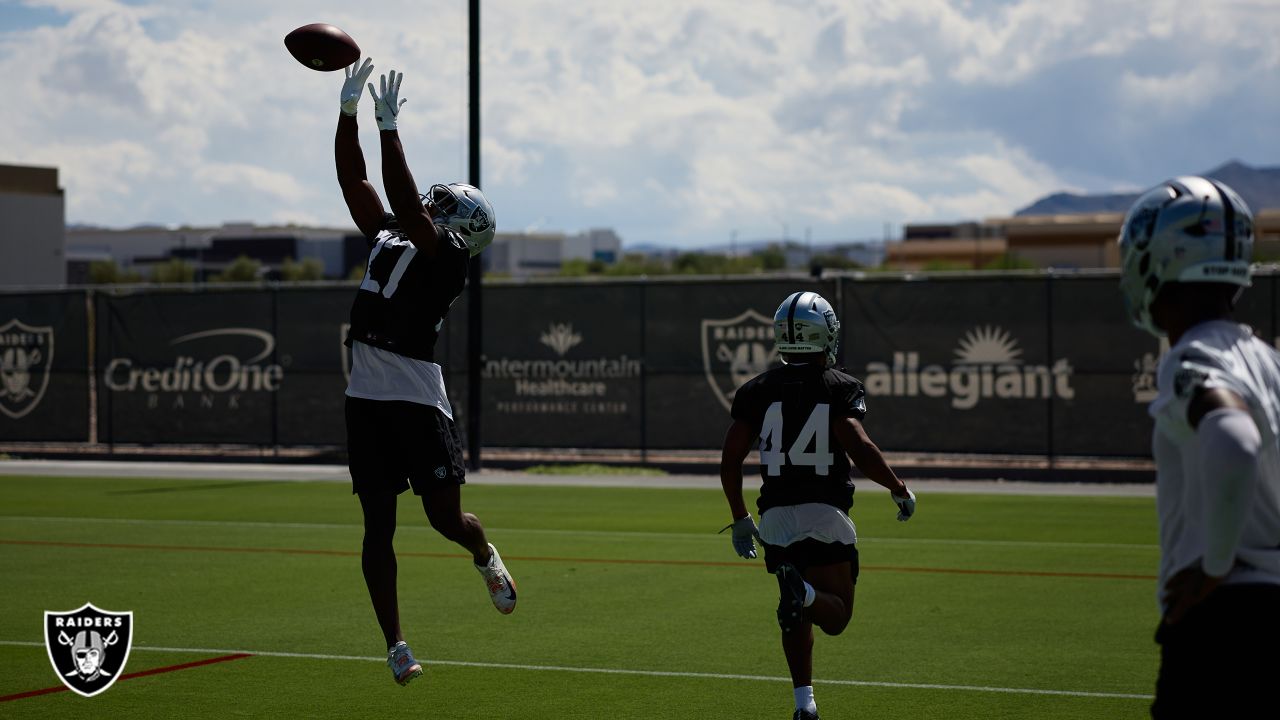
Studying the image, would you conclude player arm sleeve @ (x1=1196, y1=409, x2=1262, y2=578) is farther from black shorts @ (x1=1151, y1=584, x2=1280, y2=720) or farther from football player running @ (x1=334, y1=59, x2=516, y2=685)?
football player running @ (x1=334, y1=59, x2=516, y2=685)

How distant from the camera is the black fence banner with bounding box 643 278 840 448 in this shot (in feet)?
74.9

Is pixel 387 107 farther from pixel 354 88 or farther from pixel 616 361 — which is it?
pixel 616 361

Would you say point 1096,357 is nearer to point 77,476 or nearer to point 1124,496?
point 1124,496

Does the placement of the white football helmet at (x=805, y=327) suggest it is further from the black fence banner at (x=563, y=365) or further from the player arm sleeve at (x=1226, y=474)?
the black fence banner at (x=563, y=365)

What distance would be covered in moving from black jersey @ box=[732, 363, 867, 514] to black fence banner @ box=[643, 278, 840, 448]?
15.5 metres

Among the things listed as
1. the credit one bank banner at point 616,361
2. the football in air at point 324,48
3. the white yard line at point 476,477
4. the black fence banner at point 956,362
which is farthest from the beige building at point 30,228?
the football in air at point 324,48

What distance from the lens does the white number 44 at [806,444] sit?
274 inches

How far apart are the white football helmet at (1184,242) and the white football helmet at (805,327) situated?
112 inches

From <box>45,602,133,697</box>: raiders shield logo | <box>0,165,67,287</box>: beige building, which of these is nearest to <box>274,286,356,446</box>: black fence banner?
<box>45,602,133,697</box>: raiders shield logo

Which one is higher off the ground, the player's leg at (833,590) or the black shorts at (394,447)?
the black shorts at (394,447)

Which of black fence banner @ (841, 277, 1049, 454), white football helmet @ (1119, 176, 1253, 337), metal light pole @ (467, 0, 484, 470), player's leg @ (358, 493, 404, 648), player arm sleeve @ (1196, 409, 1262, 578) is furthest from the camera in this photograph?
metal light pole @ (467, 0, 484, 470)

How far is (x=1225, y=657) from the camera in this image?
12.9 feet

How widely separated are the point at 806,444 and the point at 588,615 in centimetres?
391

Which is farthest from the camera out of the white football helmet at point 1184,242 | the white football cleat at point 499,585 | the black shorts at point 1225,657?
the white football cleat at point 499,585
